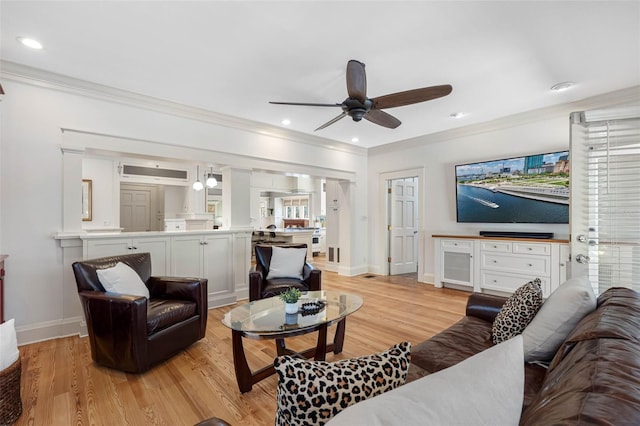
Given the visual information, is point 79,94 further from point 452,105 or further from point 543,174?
point 543,174

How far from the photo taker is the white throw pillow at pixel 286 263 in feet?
12.2

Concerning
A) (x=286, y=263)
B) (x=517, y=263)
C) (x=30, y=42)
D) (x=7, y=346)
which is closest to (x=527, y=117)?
(x=517, y=263)

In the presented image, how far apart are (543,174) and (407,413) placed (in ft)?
15.1

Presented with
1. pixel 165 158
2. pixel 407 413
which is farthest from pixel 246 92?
pixel 407 413

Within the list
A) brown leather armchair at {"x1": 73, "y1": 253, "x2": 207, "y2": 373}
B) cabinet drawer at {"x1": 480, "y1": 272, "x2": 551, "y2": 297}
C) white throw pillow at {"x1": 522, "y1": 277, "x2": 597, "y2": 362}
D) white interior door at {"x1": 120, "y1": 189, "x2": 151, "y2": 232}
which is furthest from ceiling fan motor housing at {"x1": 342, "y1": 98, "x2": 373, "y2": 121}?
white interior door at {"x1": 120, "y1": 189, "x2": 151, "y2": 232}

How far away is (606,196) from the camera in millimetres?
2367

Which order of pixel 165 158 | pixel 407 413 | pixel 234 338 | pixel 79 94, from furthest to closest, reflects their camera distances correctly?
pixel 165 158, pixel 79 94, pixel 234 338, pixel 407 413

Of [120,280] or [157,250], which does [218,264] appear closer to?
[157,250]

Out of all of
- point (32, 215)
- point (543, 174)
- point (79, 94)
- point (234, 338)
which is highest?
point (79, 94)

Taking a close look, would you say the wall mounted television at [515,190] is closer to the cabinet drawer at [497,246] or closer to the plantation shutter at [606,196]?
the cabinet drawer at [497,246]

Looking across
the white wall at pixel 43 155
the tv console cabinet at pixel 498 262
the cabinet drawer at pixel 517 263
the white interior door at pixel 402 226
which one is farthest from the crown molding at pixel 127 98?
the cabinet drawer at pixel 517 263

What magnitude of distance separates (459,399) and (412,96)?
244cm

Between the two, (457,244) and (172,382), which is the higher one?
(457,244)

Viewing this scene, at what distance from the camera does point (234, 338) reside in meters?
2.01
